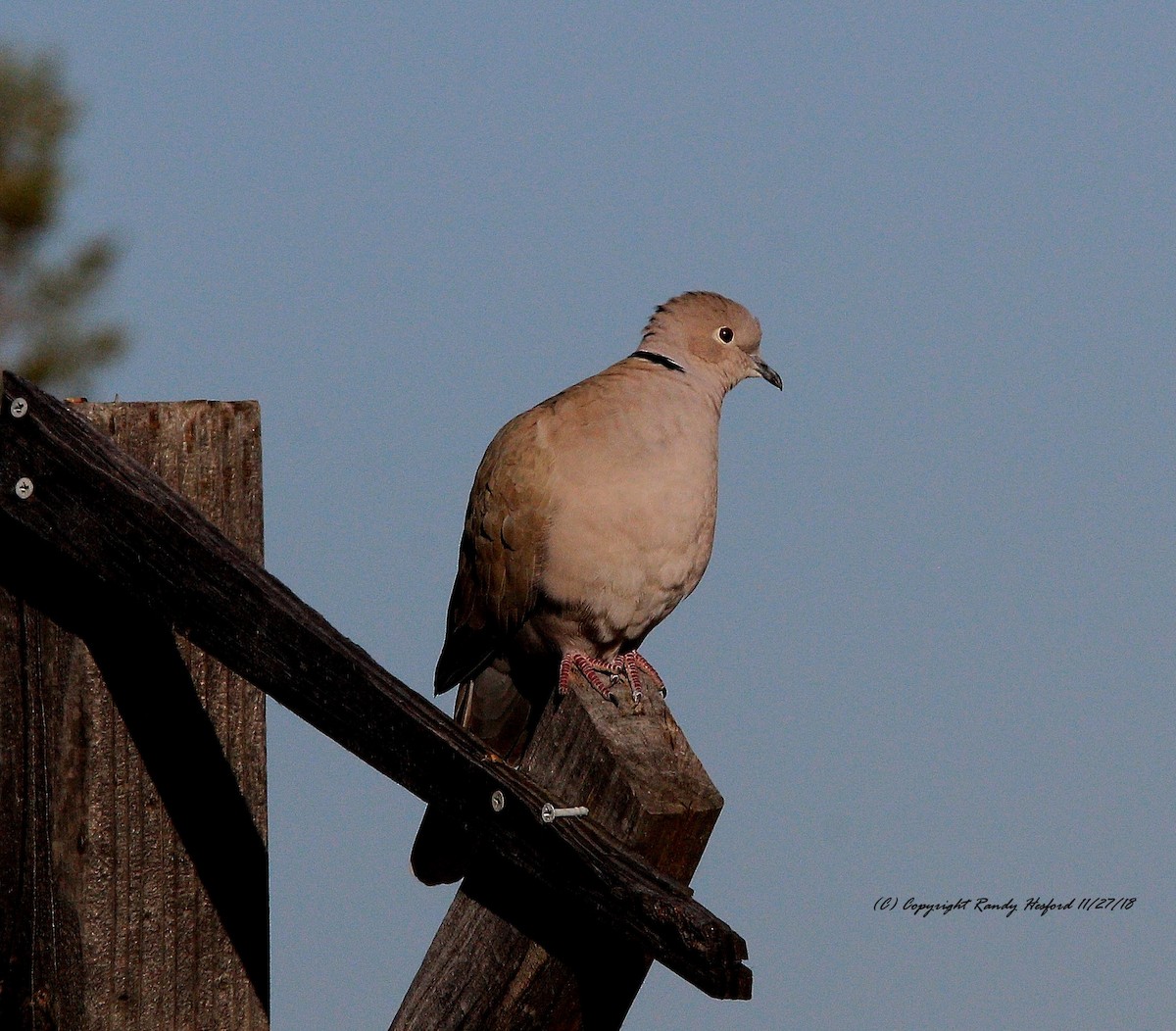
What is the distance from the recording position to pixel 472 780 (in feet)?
6.79

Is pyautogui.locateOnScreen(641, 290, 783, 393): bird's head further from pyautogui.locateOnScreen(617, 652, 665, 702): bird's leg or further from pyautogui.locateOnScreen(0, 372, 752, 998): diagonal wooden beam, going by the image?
pyautogui.locateOnScreen(0, 372, 752, 998): diagonal wooden beam

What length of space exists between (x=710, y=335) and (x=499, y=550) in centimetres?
91

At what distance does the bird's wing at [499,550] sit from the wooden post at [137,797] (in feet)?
6.16

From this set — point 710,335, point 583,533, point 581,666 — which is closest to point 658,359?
point 710,335

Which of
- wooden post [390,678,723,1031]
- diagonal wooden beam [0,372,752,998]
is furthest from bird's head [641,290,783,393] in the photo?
diagonal wooden beam [0,372,752,998]

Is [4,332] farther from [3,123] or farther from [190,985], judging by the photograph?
[190,985]

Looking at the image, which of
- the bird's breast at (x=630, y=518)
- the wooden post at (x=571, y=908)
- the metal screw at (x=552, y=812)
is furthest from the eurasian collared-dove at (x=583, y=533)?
the metal screw at (x=552, y=812)

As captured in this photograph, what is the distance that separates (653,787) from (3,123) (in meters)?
10.6

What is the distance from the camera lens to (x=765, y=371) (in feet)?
16.0

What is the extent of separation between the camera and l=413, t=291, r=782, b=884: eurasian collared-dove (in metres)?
3.98

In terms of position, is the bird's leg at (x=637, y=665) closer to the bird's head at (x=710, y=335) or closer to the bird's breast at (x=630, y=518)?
the bird's breast at (x=630, y=518)

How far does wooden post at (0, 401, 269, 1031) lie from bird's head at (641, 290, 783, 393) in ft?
7.99

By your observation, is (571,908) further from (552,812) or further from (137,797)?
(137,797)

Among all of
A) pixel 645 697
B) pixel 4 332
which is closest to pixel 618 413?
pixel 645 697
